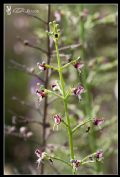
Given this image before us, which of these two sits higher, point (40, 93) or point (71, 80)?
point (71, 80)

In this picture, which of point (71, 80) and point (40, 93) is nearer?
point (40, 93)

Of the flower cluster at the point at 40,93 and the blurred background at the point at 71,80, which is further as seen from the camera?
the blurred background at the point at 71,80

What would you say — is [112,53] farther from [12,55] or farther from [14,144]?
[12,55]

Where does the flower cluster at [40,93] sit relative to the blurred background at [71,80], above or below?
below

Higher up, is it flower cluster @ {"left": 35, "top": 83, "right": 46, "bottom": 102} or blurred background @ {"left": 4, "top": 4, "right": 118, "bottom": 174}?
blurred background @ {"left": 4, "top": 4, "right": 118, "bottom": 174}

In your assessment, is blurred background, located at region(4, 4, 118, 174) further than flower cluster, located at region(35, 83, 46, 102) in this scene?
Yes

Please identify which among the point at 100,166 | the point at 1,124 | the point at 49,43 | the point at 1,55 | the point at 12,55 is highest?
the point at 12,55

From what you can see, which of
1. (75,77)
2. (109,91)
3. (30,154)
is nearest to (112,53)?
(109,91)

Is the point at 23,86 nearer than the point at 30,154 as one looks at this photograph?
No
